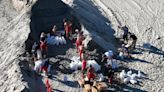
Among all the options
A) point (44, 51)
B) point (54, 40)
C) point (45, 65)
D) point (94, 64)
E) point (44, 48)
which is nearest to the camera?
point (45, 65)

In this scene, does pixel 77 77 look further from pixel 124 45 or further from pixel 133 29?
pixel 133 29

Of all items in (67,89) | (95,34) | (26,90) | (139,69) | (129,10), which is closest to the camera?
(26,90)

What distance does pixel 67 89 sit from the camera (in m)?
21.6

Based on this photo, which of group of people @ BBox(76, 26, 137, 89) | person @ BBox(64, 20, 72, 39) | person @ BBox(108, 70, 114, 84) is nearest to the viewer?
group of people @ BBox(76, 26, 137, 89)

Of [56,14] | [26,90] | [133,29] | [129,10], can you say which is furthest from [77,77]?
[129,10]

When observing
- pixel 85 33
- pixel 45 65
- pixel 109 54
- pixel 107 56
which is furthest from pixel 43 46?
pixel 109 54

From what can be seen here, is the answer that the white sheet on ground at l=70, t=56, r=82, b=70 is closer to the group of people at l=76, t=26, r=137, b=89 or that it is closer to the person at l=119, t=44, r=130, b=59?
the group of people at l=76, t=26, r=137, b=89

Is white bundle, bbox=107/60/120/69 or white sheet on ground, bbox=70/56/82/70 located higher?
white bundle, bbox=107/60/120/69

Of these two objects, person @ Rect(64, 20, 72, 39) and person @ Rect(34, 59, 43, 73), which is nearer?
person @ Rect(34, 59, 43, 73)

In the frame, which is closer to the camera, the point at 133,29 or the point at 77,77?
the point at 77,77

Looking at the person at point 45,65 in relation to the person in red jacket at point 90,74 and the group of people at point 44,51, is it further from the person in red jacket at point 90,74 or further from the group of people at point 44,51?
the person in red jacket at point 90,74

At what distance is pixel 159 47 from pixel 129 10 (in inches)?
229

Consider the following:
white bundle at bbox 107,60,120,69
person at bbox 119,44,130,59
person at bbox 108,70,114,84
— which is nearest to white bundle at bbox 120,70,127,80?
white bundle at bbox 107,60,120,69

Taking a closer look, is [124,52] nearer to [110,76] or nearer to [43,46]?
[110,76]
